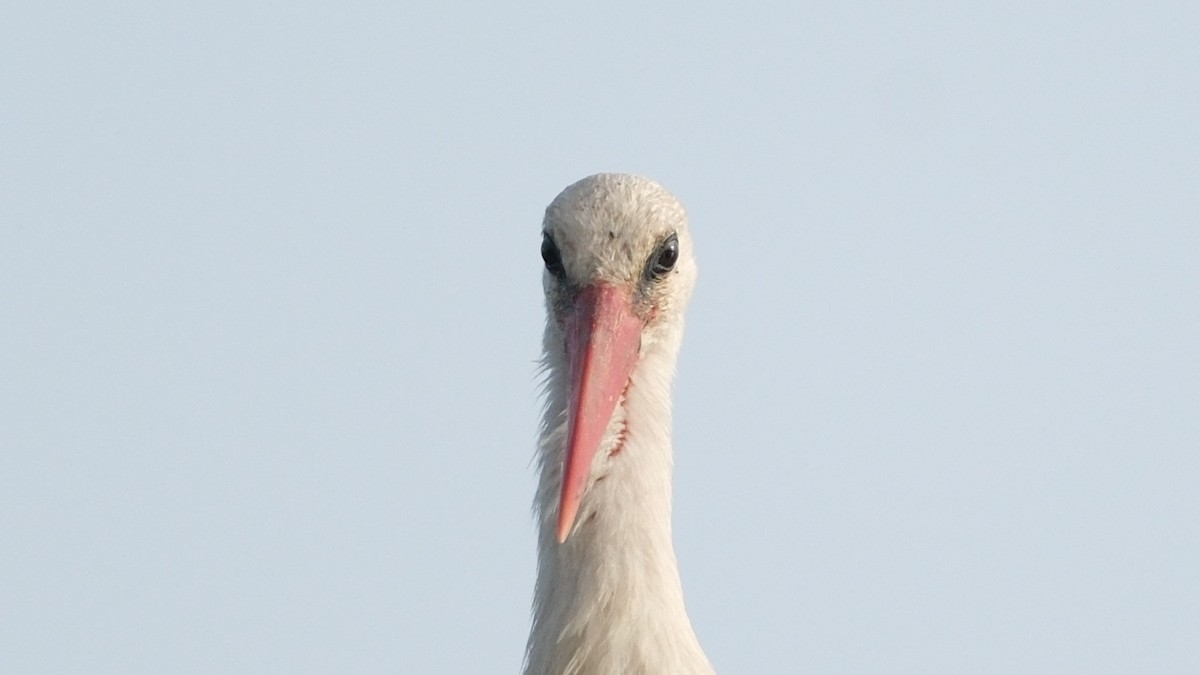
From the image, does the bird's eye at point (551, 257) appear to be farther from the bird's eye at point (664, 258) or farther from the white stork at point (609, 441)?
the bird's eye at point (664, 258)

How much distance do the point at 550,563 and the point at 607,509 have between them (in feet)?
0.57

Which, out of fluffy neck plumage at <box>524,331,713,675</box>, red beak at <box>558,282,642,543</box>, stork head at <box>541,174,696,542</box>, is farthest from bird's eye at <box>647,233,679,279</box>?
fluffy neck plumage at <box>524,331,713,675</box>

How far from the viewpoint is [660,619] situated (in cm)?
360

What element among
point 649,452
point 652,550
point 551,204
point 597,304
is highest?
point 551,204

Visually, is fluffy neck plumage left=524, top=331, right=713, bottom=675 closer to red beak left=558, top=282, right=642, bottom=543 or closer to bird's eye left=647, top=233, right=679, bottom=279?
red beak left=558, top=282, right=642, bottom=543

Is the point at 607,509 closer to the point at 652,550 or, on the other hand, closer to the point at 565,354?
the point at 652,550

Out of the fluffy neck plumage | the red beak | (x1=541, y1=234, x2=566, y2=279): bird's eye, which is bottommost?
the fluffy neck plumage

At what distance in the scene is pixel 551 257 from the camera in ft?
13.3

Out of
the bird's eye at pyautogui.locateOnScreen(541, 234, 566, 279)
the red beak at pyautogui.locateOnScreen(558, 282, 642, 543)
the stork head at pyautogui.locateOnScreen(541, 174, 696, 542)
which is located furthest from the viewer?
the bird's eye at pyautogui.locateOnScreen(541, 234, 566, 279)

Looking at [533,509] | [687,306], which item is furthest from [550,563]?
[687,306]

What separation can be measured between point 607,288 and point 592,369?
0.24 metres

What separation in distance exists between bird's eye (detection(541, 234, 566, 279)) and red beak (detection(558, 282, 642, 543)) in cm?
13

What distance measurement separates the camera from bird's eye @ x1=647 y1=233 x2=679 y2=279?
404 centimetres

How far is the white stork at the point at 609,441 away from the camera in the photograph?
3.57 metres
